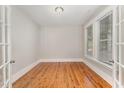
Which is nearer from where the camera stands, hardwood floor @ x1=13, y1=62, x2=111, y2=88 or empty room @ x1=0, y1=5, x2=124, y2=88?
empty room @ x1=0, y1=5, x2=124, y2=88

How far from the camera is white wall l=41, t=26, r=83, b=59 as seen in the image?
24.0 feet

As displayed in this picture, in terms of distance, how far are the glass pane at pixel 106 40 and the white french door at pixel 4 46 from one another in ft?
9.07

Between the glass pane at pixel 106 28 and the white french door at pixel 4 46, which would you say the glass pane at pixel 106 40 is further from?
the white french door at pixel 4 46

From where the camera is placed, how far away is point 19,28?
3930 mm

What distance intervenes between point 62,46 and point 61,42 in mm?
248

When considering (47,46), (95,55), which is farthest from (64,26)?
(95,55)

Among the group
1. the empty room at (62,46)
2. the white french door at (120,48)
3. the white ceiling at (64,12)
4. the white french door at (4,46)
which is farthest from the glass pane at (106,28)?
the white french door at (4,46)

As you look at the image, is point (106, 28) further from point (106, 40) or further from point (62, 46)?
point (62, 46)

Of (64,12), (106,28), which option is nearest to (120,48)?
(106,28)

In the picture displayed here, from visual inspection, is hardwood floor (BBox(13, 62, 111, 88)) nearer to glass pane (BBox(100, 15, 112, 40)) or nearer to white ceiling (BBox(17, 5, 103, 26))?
glass pane (BBox(100, 15, 112, 40))

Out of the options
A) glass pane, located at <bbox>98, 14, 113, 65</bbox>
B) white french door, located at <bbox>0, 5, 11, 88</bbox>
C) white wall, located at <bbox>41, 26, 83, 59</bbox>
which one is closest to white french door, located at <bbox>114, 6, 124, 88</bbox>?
white french door, located at <bbox>0, 5, 11, 88</bbox>
